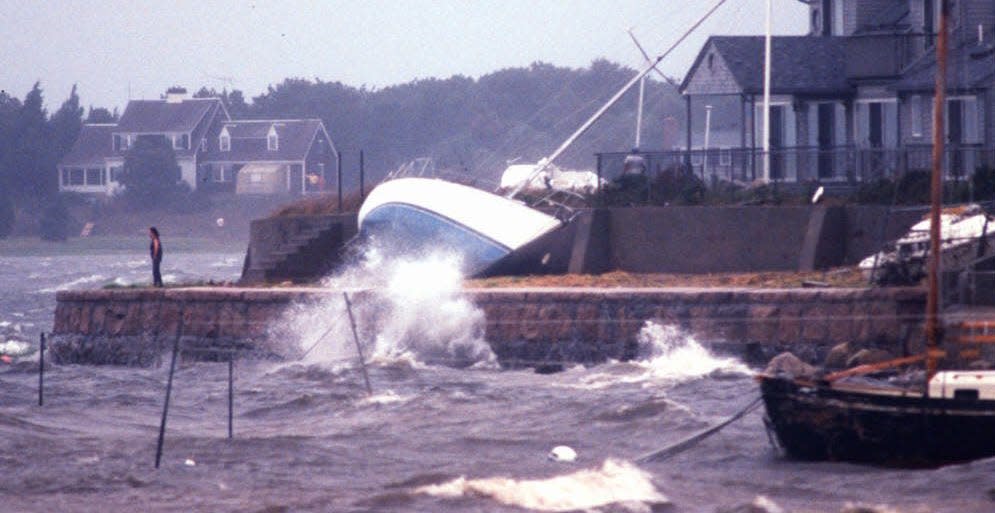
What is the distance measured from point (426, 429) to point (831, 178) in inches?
608

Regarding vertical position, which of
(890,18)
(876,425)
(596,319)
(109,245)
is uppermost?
(890,18)

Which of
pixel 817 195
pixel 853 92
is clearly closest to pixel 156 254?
pixel 817 195

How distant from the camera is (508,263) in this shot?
3097 cm

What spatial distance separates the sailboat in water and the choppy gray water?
0.24 meters

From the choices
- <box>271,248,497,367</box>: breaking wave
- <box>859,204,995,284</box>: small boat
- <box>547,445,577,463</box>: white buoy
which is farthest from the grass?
<box>547,445,577,463</box>: white buoy

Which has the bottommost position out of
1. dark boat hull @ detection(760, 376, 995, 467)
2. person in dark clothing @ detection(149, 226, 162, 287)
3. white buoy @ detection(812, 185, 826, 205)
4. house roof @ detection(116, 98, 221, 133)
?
dark boat hull @ detection(760, 376, 995, 467)

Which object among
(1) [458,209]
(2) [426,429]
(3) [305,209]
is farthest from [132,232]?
(2) [426,429]

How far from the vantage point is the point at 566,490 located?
15.8 meters

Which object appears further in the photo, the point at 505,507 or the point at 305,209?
the point at 305,209

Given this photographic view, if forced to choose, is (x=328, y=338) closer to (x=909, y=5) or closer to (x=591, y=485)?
(x=591, y=485)

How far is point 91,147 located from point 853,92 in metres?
58.1

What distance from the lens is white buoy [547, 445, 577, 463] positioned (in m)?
17.7

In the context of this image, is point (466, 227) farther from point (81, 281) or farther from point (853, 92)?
point (81, 281)

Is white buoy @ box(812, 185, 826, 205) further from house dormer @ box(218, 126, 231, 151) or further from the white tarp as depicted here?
house dormer @ box(218, 126, 231, 151)
